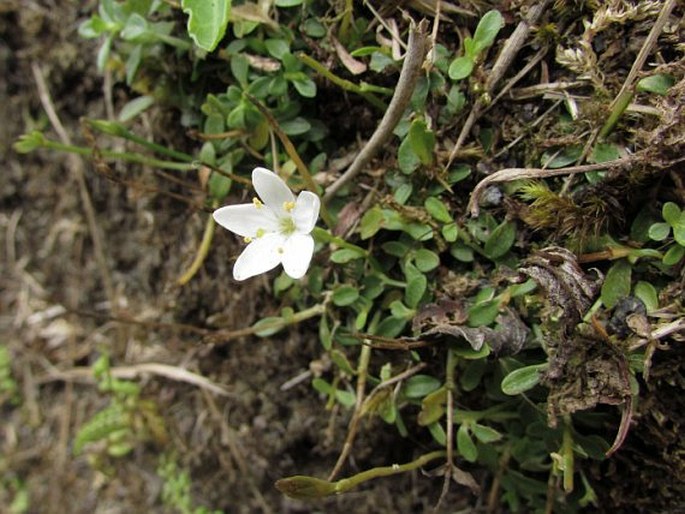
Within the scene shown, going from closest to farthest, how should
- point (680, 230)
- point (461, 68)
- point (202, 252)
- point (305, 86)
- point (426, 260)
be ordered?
point (680, 230) → point (461, 68) → point (426, 260) → point (305, 86) → point (202, 252)

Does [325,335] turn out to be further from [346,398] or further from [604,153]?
[604,153]

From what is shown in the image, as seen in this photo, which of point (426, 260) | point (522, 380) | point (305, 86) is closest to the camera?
point (522, 380)

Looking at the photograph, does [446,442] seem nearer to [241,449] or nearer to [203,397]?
[241,449]

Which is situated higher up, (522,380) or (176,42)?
(176,42)

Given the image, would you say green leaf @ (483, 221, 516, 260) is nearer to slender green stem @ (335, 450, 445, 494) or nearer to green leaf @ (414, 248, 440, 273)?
green leaf @ (414, 248, 440, 273)

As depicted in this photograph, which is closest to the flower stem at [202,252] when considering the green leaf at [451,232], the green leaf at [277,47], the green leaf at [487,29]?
the green leaf at [277,47]

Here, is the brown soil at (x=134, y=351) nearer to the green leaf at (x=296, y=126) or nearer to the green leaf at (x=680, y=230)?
the green leaf at (x=680, y=230)

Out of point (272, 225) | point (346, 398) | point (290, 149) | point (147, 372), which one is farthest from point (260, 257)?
point (147, 372)
